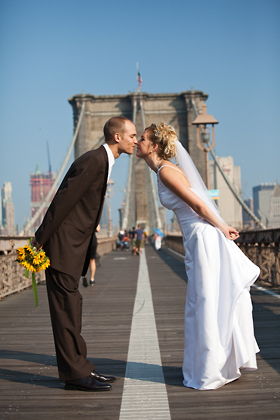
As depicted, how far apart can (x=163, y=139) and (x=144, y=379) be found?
1.37 metres

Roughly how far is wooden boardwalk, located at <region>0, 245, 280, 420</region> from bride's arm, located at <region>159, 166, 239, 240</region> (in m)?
0.85

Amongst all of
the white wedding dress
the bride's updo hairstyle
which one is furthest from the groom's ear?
the white wedding dress

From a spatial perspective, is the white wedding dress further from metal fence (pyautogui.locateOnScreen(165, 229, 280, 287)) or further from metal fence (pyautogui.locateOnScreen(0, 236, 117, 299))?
metal fence (pyautogui.locateOnScreen(0, 236, 117, 299))

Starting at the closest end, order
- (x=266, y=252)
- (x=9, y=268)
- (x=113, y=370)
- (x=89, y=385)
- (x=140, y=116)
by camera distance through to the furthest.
→ (x=89, y=385) → (x=113, y=370) → (x=9, y=268) → (x=266, y=252) → (x=140, y=116)

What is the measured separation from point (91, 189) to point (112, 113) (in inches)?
2484

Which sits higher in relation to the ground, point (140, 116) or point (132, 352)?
point (140, 116)

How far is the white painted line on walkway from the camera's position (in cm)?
245

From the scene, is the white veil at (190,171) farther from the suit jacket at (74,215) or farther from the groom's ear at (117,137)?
the suit jacket at (74,215)

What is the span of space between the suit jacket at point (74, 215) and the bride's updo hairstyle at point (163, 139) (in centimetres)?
38

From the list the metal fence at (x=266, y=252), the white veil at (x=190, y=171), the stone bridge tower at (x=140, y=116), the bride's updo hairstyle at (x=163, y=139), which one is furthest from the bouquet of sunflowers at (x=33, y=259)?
the stone bridge tower at (x=140, y=116)

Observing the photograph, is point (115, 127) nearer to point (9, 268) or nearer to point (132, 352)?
point (132, 352)

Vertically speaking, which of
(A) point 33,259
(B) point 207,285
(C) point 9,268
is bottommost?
(C) point 9,268

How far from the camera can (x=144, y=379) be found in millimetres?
2979

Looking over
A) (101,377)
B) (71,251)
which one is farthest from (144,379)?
(71,251)
